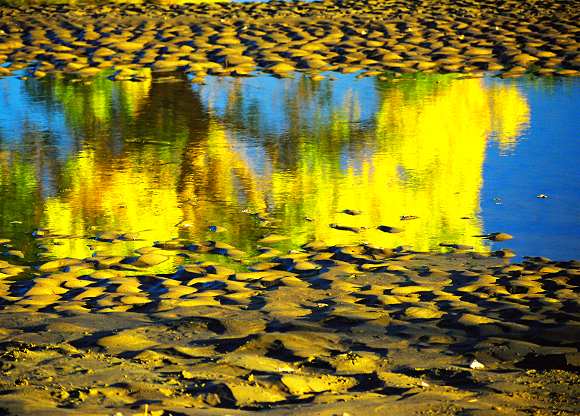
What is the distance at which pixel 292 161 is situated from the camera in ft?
30.1

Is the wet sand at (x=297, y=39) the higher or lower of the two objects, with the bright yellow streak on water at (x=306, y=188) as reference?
higher

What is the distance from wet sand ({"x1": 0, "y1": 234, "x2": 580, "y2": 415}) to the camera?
14.2ft

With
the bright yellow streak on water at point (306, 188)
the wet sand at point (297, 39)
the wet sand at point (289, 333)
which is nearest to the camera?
the wet sand at point (289, 333)

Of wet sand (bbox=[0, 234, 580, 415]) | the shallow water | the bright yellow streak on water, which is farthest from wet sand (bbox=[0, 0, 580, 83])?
wet sand (bbox=[0, 234, 580, 415])

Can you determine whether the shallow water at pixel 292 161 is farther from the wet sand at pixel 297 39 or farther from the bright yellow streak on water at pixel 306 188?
the wet sand at pixel 297 39

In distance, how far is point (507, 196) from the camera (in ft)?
26.7

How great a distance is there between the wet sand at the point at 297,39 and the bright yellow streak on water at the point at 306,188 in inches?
131

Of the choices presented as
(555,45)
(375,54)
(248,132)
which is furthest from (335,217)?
(555,45)

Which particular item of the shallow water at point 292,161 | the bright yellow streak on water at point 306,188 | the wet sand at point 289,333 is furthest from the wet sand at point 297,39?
the wet sand at point 289,333

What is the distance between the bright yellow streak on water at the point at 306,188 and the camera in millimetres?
7332

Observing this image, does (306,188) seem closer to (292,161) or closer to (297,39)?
(292,161)

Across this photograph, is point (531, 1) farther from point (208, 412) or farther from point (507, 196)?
point (208, 412)

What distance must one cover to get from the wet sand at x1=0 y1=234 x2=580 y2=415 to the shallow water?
17.5 inches

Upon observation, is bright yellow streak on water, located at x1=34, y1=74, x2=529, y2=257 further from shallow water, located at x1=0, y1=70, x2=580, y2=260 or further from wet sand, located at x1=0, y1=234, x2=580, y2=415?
wet sand, located at x1=0, y1=234, x2=580, y2=415
